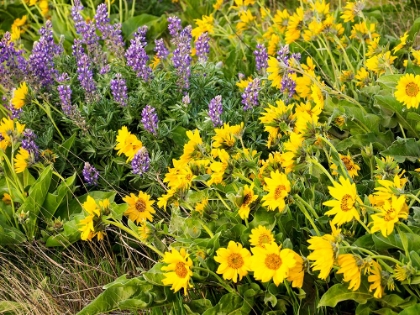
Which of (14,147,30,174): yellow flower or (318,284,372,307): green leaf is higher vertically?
(14,147,30,174): yellow flower

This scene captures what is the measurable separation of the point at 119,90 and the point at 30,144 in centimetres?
40

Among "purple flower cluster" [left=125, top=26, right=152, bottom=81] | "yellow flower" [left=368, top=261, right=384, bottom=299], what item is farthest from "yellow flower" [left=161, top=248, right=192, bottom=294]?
"purple flower cluster" [left=125, top=26, right=152, bottom=81]

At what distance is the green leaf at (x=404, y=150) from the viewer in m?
2.50

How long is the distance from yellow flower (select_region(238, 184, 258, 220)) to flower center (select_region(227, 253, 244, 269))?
0.13m

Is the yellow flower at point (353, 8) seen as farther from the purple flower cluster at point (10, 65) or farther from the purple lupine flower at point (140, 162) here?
the purple flower cluster at point (10, 65)

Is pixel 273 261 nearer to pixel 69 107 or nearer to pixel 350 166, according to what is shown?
pixel 350 166

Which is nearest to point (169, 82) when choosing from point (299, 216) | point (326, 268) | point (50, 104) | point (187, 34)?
point (187, 34)

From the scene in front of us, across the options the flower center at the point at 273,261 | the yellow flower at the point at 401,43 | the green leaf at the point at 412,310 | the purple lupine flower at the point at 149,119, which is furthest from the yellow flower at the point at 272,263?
the yellow flower at the point at 401,43

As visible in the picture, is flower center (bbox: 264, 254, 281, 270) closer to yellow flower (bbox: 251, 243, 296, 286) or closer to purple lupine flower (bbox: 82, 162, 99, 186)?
yellow flower (bbox: 251, 243, 296, 286)

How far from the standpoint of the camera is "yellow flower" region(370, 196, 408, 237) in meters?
1.80

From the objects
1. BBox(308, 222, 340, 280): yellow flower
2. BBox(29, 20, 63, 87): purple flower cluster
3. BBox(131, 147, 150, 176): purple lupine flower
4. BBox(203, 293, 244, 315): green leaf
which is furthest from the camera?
BBox(29, 20, 63, 87): purple flower cluster

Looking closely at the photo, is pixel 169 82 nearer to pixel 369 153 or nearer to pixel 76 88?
pixel 76 88

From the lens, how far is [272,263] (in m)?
1.89

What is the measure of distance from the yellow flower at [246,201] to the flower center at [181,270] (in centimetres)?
22
